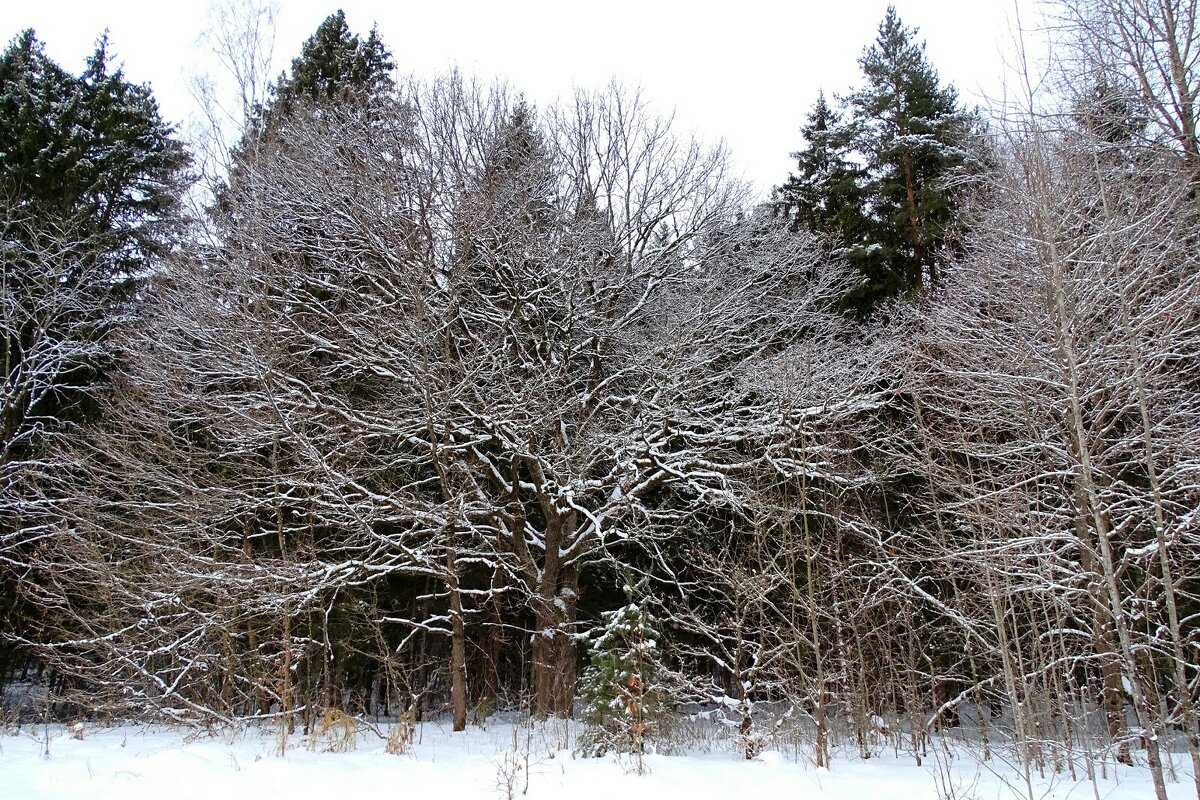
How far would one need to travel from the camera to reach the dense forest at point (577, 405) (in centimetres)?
831

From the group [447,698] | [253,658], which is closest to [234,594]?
[253,658]

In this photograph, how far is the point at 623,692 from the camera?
815 centimetres

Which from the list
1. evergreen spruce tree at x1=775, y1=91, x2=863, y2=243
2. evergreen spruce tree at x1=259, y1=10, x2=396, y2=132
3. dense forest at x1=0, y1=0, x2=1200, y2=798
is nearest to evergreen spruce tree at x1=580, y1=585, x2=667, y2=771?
dense forest at x1=0, y1=0, x2=1200, y2=798

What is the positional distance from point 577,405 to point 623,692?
5.24 metres

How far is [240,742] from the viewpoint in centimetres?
894

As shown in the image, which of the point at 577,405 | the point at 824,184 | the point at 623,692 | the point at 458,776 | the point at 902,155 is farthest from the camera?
the point at 824,184

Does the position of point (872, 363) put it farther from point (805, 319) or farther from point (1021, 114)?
point (1021, 114)

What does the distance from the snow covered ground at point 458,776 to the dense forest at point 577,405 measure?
61 centimetres

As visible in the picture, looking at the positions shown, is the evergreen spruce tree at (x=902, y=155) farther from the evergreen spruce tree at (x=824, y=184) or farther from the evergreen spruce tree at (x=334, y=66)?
the evergreen spruce tree at (x=334, y=66)

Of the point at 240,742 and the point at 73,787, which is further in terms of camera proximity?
the point at 240,742

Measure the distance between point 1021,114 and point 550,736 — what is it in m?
8.91

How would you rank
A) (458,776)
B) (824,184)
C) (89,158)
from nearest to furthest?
(458,776) < (89,158) < (824,184)

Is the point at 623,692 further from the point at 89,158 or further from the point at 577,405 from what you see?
the point at 89,158

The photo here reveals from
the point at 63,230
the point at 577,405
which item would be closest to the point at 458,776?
the point at 577,405
